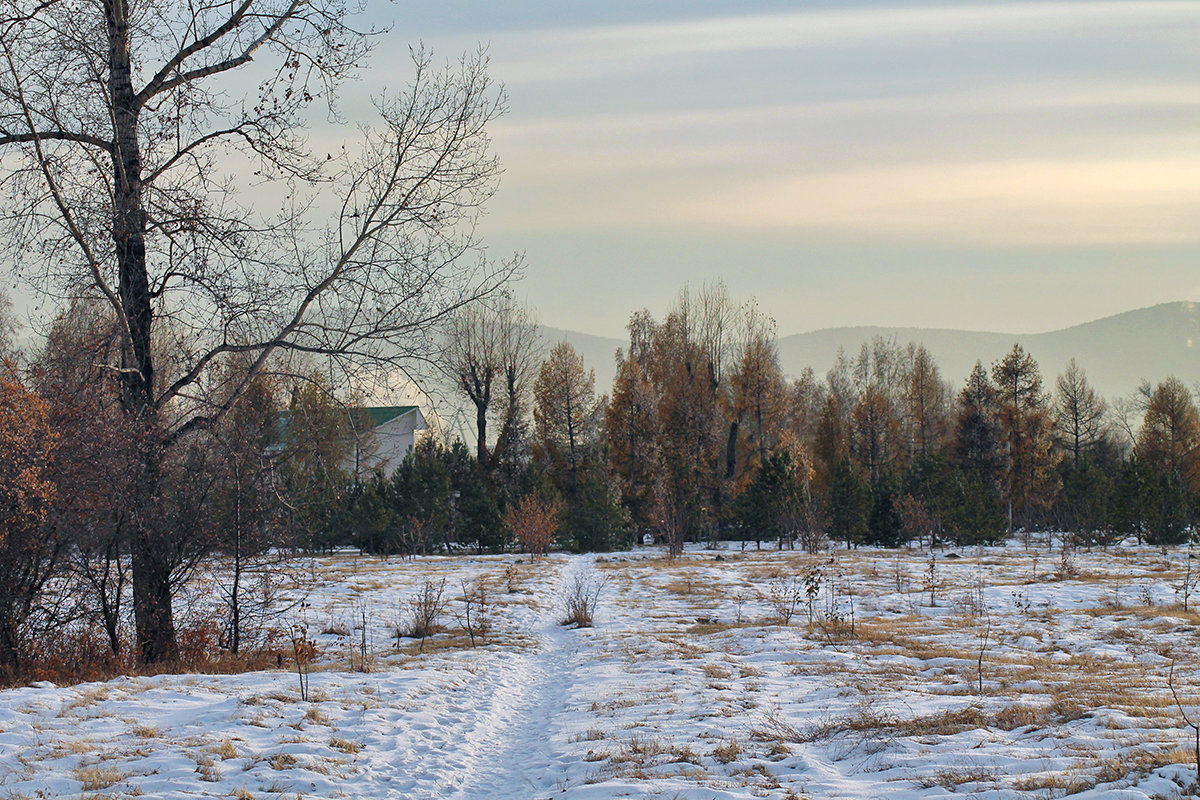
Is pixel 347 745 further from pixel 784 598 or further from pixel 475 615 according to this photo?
pixel 784 598

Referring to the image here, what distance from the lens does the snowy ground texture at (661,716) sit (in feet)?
17.2

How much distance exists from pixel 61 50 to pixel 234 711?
6904 millimetres

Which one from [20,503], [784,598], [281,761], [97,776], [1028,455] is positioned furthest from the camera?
[1028,455]

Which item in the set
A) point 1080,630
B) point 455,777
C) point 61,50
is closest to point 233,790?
point 455,777

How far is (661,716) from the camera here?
7402mm

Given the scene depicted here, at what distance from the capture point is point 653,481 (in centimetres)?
4359

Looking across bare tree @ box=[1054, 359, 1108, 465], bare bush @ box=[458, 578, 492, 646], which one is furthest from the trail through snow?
bare tree @ box=[1054, 359, 1108, 465]

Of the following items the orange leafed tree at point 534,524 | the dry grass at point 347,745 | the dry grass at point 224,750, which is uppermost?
the orange leafed tree at point 534,524

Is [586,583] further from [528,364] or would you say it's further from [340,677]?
[528,364]

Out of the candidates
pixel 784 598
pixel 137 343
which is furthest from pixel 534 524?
pixel 137 343

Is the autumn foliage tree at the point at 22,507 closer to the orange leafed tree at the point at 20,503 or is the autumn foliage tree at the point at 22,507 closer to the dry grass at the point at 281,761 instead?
the orange leafed tree at the point at 20,503

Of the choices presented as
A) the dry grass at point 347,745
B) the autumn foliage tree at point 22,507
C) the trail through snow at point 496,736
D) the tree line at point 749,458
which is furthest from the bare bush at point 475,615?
the tree line at point 749,458

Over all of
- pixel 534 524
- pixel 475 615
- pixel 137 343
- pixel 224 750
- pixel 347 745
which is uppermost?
pixel 137 343

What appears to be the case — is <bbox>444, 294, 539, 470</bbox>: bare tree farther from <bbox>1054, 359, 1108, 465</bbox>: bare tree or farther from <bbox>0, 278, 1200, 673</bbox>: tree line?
<bbox>1054, 359, 1108, 465</bbox>: bare tree
